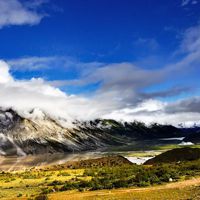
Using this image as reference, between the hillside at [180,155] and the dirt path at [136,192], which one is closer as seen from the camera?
the dirt path at [136,192]

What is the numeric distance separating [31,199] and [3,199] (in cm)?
653

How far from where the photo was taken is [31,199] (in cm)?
4375

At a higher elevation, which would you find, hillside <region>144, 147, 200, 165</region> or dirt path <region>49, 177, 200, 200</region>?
hillside <region>144, 147, 200, 165</region>

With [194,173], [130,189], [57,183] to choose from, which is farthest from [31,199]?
[194,173]

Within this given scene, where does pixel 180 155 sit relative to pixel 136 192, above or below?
above

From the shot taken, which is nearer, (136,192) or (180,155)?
(136,192)

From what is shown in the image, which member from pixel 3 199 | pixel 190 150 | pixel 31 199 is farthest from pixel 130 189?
pixel 190 150

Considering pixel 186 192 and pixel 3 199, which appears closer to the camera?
pixel 186 192

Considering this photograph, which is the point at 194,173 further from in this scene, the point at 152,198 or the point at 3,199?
the point at 3,199

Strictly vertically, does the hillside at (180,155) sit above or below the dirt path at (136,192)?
above

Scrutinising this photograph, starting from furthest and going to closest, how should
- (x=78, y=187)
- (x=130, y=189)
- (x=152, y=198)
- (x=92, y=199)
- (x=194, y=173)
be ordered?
(x=194, y=173) → (x=78, y=187) → (x=130, y=189) → (x=92, y=199) → (x=152, y=198)

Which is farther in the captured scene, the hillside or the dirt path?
the hillside

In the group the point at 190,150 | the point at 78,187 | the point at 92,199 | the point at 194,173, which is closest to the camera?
the point at 92,199

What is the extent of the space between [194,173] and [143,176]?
728 centimetres
